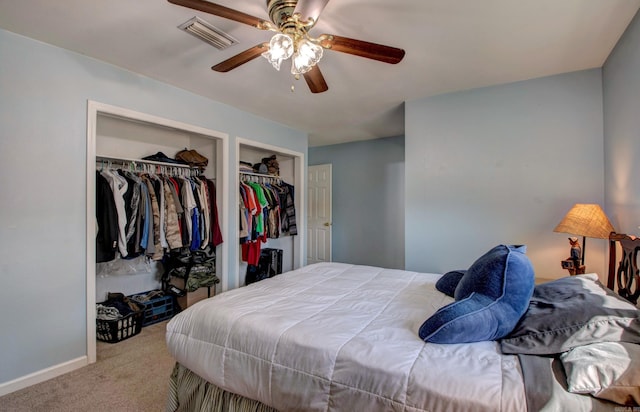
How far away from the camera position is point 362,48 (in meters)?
1.52

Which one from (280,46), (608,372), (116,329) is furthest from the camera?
(116,329)

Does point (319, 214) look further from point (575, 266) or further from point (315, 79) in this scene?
point (575, 266)

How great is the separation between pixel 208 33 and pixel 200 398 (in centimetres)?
214

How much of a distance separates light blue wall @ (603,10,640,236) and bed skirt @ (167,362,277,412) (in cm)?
239

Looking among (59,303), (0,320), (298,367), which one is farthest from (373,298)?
(0,320)

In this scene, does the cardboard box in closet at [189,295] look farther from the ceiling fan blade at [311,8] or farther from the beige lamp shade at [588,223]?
the beige lamp shade at [588,223]

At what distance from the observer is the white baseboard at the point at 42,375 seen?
1859 millimetres

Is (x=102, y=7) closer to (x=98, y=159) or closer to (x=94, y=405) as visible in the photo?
(x=98, y=159)

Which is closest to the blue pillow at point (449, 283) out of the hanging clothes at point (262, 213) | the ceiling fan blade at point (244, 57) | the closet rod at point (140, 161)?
the ceiling fan blade at point (244, 57)

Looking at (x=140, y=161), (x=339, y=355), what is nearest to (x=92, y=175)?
(x=140, y=161)

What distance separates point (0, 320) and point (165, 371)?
42.1 inches

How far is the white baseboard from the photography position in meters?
1.86

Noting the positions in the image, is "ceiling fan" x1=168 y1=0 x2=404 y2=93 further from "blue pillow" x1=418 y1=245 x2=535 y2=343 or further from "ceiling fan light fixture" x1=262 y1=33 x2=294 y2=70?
"blue pillow" x1=418 y1=245 x2=535 y2=343

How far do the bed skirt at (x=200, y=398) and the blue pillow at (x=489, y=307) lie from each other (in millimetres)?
817
